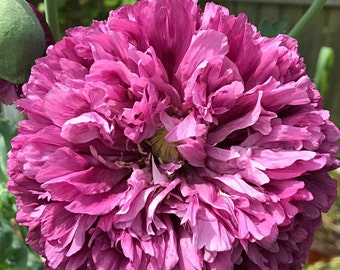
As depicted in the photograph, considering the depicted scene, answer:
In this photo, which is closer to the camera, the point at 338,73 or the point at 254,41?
the point at 254,41

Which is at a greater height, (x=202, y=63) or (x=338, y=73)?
(x=202, y=63)

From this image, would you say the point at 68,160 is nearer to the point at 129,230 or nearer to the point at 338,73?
the point at 129,230

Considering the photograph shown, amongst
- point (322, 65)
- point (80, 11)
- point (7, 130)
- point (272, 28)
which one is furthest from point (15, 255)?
point (80, 11)

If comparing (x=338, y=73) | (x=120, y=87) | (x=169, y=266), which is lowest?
(x=338, y=73)

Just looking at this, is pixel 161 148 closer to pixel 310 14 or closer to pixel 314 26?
pixel 310 14

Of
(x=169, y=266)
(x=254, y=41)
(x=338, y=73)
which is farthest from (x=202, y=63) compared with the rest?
(x=338, y=73)

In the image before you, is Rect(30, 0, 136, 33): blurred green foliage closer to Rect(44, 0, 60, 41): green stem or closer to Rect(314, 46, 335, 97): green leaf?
Rect(314, 46, 335, 97): green leaf
